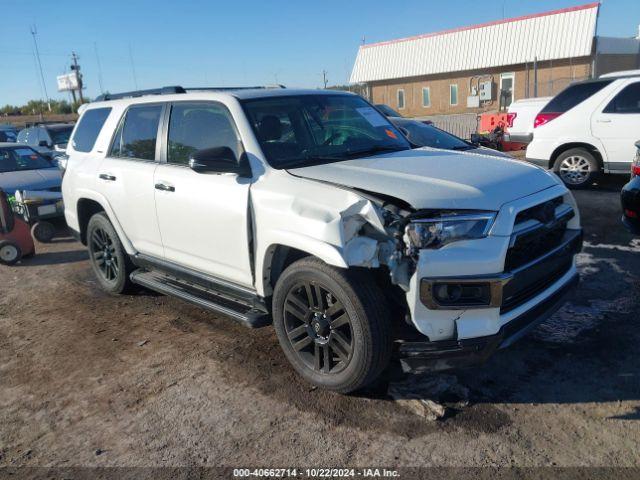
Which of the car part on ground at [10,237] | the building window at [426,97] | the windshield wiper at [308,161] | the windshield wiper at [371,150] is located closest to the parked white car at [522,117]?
the windshield wiper at [371,150]

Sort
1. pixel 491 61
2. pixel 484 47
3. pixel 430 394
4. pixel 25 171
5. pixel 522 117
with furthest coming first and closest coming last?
pixel 484 47 → pixel 491 61 → pixel 522 117 → pixel 25 171 → pixel 430 394

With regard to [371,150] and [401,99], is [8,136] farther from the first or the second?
[401,99]

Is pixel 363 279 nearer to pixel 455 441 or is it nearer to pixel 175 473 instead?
pixel 455 441

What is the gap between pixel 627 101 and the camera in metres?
8.62

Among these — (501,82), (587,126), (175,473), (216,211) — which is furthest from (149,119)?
(501,82)

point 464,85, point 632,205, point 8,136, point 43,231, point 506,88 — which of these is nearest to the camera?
point 632,205

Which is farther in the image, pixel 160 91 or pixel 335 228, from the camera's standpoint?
pixel 160 91

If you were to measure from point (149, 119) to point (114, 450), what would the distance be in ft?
9.53

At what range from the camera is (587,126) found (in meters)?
8.92

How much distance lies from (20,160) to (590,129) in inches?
400

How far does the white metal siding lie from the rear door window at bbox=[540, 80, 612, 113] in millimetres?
20954

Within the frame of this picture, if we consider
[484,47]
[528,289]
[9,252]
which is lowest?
[9,252]

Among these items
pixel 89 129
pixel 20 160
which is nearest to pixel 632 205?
pixel 89 129

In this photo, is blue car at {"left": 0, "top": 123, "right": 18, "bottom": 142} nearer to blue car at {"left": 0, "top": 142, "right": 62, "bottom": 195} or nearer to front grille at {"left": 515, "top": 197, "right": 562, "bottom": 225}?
blue car at {"left": 0, "top": 142, "right": 62, "bottom": 195}
